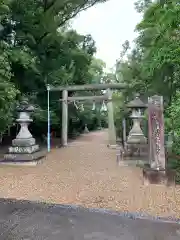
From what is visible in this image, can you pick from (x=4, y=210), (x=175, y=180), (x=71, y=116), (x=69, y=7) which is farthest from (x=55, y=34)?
(x=4, y=210)

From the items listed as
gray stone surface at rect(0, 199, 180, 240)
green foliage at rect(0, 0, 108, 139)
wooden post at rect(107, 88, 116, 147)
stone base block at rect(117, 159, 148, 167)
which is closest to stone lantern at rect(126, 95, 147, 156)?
stone base block at rect(117, 159, 148, 167)

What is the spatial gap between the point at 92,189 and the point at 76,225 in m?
2.21

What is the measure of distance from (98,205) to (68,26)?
14425 millimetres

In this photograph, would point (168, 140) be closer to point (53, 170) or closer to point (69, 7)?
point (53, 170)

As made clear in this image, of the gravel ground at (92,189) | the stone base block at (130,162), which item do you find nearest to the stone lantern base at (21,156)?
the gravel ground at (92,189)

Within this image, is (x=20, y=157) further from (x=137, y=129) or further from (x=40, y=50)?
(x=40, y=50)

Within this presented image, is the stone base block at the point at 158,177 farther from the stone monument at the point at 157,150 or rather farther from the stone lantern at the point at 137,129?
the stone lantern at the point at 137,129

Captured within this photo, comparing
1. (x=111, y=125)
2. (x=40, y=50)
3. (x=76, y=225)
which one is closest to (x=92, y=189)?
(x=76, y=225)

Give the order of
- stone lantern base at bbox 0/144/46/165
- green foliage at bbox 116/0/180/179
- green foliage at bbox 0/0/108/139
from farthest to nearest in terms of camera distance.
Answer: green foliage at bbox 0/0/108/139 < stone lantern base at bbox 0/144/46/165 < green foliage at bbox 116/0/180/179

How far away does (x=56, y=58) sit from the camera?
1388 centimetres

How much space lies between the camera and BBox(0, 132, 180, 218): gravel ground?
447cm

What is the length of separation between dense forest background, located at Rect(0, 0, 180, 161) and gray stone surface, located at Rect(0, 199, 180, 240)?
252cm

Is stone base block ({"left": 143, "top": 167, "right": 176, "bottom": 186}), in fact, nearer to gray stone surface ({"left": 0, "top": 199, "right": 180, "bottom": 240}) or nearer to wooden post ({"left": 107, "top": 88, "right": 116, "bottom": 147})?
gray stone surface ({"left": 0, "top": 199, "right": 180, "bottom": 240})

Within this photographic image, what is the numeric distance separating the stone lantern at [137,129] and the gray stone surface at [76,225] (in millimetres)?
5571
